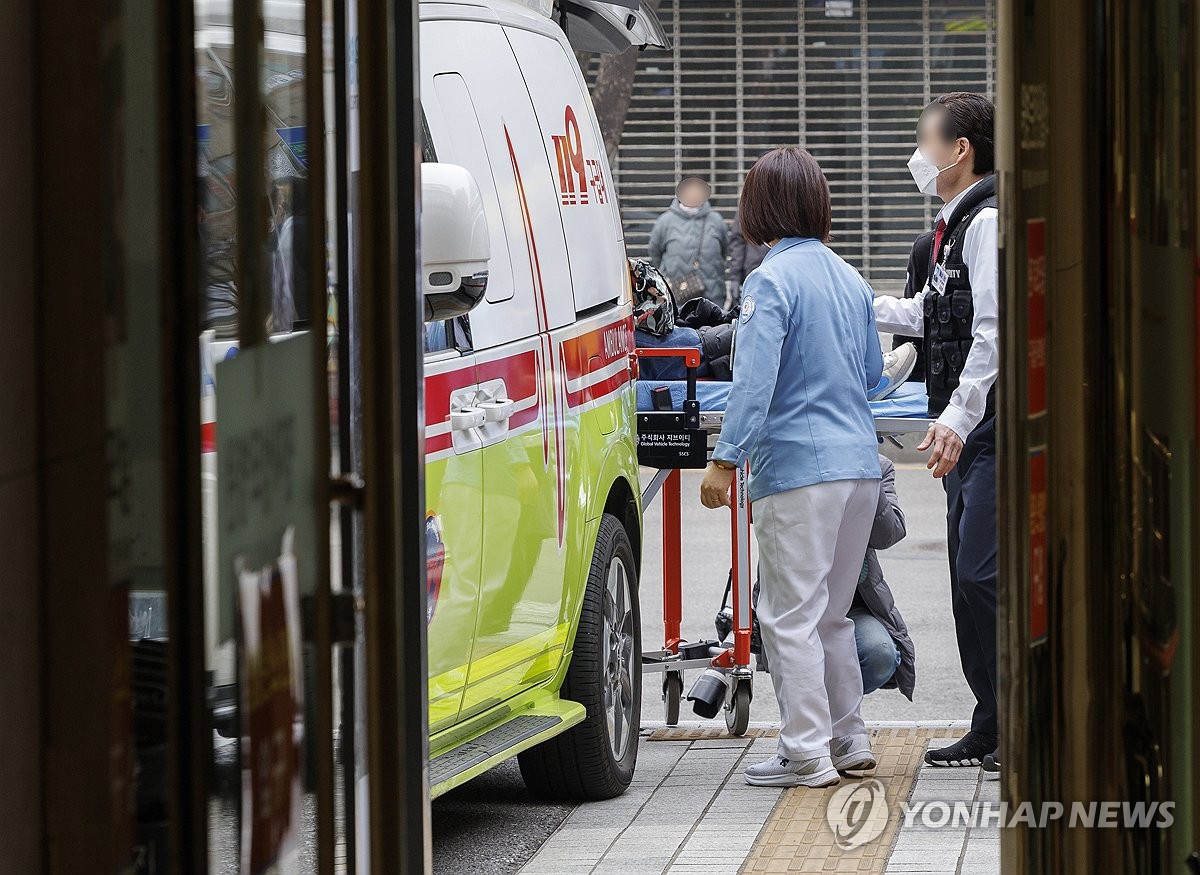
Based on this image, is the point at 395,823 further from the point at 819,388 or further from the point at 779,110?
the point at 779,110

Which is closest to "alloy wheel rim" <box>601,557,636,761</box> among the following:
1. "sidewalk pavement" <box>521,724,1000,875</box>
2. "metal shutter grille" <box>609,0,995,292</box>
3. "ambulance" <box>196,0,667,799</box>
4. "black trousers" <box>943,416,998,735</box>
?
"ambulance" <box>196,0,667,799</box>

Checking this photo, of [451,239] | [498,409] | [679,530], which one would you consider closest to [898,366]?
[679,530]

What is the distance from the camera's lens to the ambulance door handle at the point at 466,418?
12.9 ft

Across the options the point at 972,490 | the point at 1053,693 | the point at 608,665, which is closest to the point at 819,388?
the point at 972,490

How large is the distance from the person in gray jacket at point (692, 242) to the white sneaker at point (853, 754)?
32.3 ft

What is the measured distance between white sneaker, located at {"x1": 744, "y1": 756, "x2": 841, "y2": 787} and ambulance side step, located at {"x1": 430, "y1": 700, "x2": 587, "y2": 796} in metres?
0.63

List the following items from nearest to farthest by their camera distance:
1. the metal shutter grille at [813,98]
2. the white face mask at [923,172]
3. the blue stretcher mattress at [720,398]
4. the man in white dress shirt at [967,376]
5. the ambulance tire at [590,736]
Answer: the ambulance tire at [590,736] < the man in white dress shirt at [967,376] < the white face mask at [923,172] < the blue stretcher mattress at [720,398] < the metal shutter grille at [813,98]

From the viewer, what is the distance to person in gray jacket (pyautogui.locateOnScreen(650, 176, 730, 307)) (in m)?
14.8

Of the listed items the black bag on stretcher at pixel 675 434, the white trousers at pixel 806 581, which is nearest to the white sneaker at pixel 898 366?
the black bag on stretcher at pixel 675 434

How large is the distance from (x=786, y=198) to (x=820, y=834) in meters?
1.81

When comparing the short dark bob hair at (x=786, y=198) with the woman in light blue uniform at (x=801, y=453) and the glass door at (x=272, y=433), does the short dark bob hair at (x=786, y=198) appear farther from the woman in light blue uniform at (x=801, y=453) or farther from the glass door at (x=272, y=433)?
the glass door at (x=272, y=433)

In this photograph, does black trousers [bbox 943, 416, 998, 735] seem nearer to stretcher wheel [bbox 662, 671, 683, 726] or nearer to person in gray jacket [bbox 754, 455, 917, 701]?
person in gray jacket [bbox 754, 455, 917, 701]

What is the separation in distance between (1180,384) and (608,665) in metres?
3.25

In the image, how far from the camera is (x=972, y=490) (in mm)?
5055
